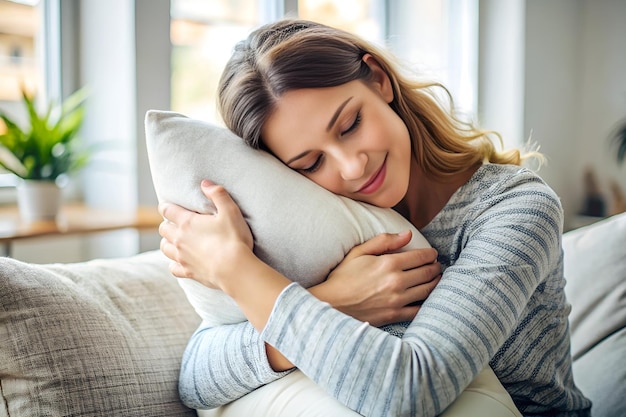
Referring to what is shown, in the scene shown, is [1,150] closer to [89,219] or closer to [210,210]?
[89,219]

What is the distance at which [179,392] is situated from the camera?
42.1 inches

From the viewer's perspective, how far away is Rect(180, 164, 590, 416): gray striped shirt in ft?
2.72

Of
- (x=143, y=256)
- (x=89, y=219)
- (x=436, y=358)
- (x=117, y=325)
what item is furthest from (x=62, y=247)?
(x=436, y=358)

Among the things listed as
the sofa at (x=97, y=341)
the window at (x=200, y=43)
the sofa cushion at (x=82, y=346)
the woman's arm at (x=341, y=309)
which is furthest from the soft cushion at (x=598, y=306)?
the window at (x=200, y=43)

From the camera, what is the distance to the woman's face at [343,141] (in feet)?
3.43

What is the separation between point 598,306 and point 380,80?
76 cm

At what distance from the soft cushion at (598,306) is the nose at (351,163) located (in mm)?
743

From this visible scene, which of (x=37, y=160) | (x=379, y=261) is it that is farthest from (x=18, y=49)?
(x=379, y=261)

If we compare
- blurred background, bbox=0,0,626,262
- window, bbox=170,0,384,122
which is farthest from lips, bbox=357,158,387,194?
window, bbox=170,0,384,122

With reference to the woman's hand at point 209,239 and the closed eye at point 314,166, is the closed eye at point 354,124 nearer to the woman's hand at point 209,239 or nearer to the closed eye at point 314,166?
the closed eye at point 314,166

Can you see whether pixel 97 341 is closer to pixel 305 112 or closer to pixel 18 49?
pixel 305 112

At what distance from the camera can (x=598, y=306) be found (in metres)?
1.49

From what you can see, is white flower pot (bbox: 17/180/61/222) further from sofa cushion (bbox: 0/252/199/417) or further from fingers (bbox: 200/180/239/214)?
fingers (bbox: 200/180/239/214)

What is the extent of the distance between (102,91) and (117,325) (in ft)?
5.52
